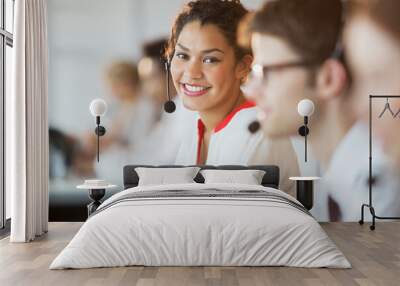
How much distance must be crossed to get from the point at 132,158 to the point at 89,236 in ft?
10.1

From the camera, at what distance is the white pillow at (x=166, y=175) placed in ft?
24.1

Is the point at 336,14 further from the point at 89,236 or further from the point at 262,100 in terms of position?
the point at 89,236

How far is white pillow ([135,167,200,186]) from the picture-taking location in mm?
7352

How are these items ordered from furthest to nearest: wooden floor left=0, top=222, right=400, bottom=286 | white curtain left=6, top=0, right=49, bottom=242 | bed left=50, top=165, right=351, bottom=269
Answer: white curtain left=6, top=0, right=49, bottom=242
bed left=50, top=165, right=351, bottom=269
wooden floor left=0, top=222, right=400, bottom=286

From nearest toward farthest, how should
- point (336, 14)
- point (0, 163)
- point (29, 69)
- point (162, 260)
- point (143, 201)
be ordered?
point (162, 260) → point (143, 201) → point (29, 69) → point (0, 163) → point (336, 14)

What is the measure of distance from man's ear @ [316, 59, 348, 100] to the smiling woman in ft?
2.62

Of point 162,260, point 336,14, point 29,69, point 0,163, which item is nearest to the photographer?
point 162,260

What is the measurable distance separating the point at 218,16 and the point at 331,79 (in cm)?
167

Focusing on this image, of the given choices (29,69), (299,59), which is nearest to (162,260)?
(29,69)

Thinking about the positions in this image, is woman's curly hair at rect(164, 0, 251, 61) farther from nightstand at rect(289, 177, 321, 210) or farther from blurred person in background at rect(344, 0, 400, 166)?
nightstand at rect(289, 177, 321, 210)

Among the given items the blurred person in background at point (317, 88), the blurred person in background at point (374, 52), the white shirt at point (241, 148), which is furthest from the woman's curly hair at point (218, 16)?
the blurred person in background at point (374, 52)

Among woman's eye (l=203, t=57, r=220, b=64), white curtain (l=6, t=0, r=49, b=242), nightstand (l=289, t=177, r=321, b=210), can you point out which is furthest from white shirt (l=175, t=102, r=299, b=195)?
white curtain (l=6, t=0, r=49, b=242)

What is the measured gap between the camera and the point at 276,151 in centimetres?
800

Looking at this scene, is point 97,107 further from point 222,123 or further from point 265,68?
point 265,68
